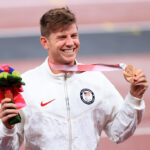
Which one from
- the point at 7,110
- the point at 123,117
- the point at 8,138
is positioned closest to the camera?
the point at 7,110

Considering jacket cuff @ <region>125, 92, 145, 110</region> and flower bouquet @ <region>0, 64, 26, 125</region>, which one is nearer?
flower bouquet @ <region>0, 64, 26, 125</region>

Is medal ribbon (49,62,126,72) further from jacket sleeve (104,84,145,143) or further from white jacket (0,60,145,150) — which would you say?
jacket sleeve (104,84,145,143)

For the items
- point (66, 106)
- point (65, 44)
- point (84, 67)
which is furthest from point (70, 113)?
point (65, 44)

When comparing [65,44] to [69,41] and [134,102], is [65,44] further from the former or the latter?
[134,102]

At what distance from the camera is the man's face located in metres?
2.39

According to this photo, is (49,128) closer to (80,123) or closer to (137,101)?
(80,123)

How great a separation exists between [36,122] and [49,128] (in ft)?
0.26

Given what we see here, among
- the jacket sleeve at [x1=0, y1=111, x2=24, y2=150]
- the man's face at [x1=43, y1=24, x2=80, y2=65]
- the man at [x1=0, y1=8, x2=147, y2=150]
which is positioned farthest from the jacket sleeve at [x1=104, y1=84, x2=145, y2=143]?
the jacket sleeve at [x1=0, y1=111, x2=24, y2=150]

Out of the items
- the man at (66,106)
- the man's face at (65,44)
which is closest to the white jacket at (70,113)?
the man at (66,106)

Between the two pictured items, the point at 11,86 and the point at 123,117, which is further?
the point at 123,117

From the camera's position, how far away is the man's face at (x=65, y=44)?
239cm

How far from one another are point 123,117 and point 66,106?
32 cm

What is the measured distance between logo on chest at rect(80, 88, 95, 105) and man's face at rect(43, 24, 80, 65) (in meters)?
0.18

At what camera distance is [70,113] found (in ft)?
7.86
